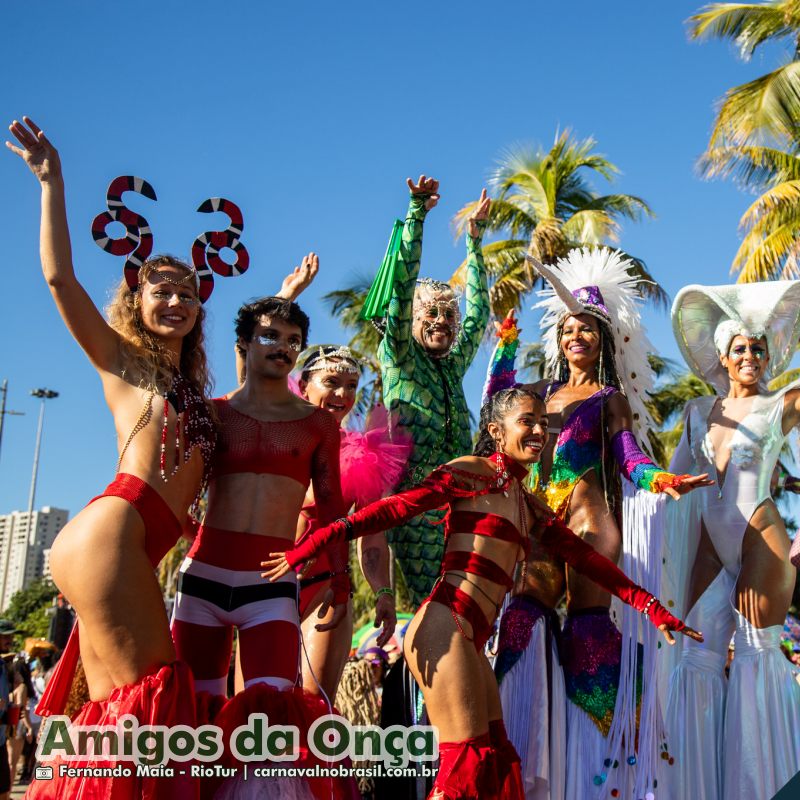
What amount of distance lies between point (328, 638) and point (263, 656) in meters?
0.76

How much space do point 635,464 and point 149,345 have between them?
7.27ft

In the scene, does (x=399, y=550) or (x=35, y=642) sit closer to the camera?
(x=399, y=550)

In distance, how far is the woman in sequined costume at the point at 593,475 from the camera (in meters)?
4.16

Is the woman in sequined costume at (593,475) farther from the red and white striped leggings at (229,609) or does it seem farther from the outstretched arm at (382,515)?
the red and white striped leggings at (229,609)

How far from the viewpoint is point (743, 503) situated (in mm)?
4750

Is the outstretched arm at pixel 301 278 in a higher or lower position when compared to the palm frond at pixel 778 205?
lower

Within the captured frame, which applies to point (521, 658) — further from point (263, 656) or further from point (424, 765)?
point (263, 656)

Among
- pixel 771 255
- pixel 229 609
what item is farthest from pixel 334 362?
pixel 771 255

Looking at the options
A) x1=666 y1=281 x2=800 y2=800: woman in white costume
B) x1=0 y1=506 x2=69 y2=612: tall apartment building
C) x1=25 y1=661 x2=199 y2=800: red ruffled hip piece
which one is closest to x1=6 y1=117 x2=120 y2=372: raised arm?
x1=25 y1=661 x2=199 y2=800: red ruffled hip piece

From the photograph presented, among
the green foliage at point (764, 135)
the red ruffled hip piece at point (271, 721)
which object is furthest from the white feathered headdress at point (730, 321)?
the green foliage at point (764, 135)

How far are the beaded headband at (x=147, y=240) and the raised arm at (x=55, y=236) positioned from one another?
40cm

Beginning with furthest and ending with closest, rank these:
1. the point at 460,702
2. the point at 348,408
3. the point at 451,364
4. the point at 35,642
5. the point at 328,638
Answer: the point at 35,642
the point at 451,364
the point at 348,408
the point at 328,638
the point at 460,702

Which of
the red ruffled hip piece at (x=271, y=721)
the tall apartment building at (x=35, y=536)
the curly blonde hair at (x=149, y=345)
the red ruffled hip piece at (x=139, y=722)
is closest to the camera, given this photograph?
the red ruffled hip piece at (x=139, y=722)

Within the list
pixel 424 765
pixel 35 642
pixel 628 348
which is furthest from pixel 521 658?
pixel 35 642
